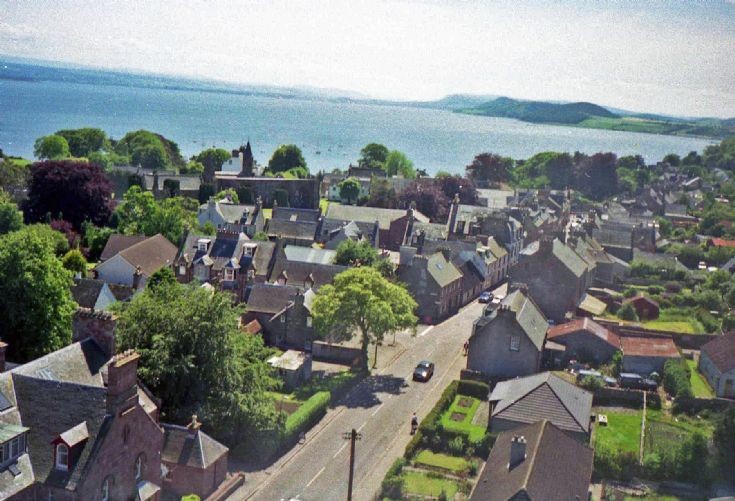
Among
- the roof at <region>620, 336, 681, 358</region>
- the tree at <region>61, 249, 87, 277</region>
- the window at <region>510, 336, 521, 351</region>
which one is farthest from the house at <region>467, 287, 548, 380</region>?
the tree at <region>61, 249, 87, 277</region>

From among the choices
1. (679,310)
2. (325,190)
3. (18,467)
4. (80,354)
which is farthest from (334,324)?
(325,190)

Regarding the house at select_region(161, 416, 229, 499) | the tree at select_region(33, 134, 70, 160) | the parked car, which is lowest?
the tree at select_region(33, 134, 70, 160)

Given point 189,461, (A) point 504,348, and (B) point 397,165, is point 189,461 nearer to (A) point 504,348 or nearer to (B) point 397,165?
(A) point 504,348

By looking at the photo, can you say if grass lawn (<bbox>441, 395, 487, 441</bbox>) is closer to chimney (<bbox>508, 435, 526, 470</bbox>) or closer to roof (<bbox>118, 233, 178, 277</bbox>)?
chimney (<bbox>508, 435, 526, 470</bbox>)

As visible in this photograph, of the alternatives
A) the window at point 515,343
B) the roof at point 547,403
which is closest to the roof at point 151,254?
the window at point 515,343

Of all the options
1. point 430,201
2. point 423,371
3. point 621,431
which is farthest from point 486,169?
point 621,431

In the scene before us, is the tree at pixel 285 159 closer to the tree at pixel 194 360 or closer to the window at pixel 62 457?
the tree at pixel 194 360
